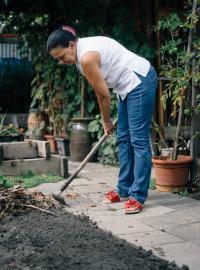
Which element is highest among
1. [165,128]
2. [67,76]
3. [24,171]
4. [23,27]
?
[23,27]

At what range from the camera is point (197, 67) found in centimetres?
568

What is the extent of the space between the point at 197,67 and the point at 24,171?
2.42 m

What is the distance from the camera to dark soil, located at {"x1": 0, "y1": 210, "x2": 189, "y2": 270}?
3.09 m

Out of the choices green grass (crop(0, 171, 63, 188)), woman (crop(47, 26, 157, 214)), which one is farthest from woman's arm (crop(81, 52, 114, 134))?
green grass (crop(0, 171, 63, 188))

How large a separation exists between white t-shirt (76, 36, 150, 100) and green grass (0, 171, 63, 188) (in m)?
1.77

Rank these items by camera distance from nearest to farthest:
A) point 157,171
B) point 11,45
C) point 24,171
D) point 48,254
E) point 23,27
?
point 48,254, point 157,171, point 24,171, point 23,27, point 11,45

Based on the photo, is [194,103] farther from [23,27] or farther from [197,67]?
[23,27]

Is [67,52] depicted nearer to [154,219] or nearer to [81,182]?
[154,219]

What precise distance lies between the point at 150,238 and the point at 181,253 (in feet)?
1.37

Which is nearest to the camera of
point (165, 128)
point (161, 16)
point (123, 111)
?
point (123, 111)

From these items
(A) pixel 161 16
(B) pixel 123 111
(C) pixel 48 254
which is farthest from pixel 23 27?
(C) pixel 48 254

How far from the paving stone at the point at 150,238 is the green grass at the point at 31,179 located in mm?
2183

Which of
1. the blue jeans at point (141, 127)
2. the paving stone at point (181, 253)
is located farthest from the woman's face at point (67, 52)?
the paving stone at point (181, 253)

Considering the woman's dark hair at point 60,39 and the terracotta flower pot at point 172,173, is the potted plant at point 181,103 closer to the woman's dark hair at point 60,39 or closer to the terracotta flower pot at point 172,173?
the terracotta flower pot at point 172,173
